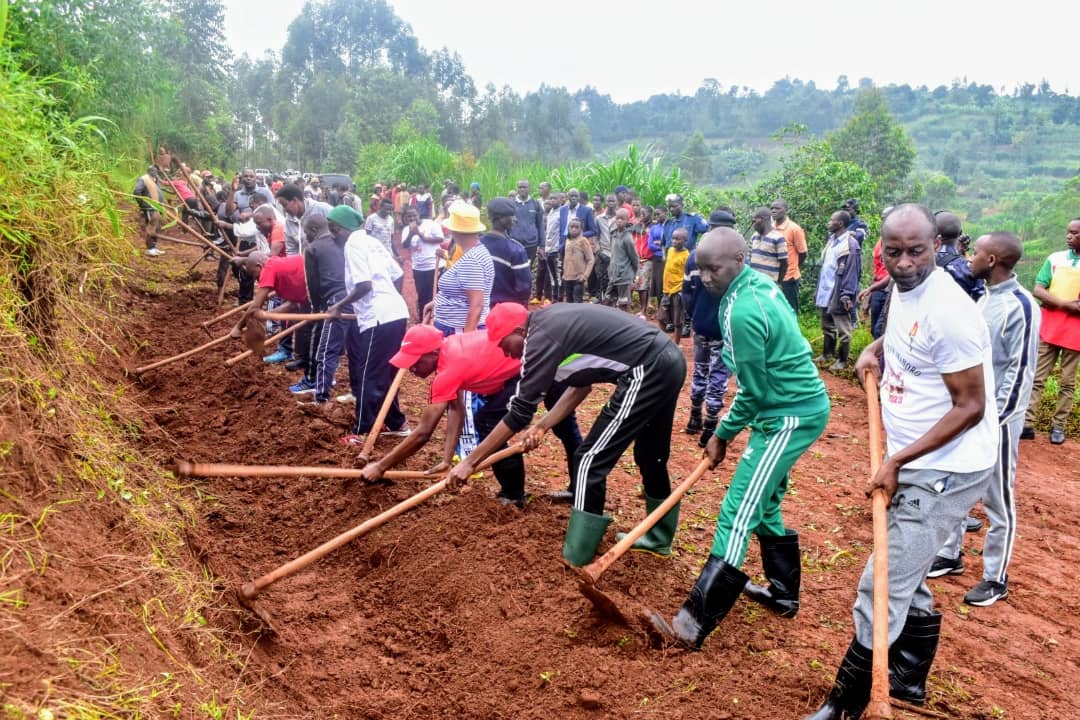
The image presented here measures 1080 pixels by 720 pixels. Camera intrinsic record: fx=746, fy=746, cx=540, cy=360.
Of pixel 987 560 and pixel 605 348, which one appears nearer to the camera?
pixel 605 348

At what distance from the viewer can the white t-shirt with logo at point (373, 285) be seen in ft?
20.2

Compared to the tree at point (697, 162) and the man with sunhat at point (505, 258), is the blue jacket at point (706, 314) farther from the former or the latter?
the tree at point (697, 162)

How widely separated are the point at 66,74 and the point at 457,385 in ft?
20.4

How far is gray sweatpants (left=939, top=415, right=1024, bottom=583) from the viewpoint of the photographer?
4090 mm

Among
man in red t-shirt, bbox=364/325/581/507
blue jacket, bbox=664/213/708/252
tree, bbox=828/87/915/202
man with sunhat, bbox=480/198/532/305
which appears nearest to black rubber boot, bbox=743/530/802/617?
man in red t-shirt, bbox=364/325/581/507

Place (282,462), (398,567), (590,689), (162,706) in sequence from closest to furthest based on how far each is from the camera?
(162,706) < (590,689) < (398,567) < (282,462)

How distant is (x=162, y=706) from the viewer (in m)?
2.42

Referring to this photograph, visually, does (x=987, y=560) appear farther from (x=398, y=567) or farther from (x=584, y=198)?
(x=584, y=198)

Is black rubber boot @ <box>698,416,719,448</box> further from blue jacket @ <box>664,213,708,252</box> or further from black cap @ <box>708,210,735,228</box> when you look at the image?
blue jacket @ <box>664,213,708,252</box>

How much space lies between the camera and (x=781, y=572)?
388cm

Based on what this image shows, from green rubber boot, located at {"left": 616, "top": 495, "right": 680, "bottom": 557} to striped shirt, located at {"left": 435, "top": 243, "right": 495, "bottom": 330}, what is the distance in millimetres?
2474

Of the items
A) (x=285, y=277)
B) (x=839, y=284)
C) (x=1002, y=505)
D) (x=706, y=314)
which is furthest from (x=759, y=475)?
(x=839, y=284)

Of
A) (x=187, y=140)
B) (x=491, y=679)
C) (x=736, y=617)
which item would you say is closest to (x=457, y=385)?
(x=491, y=679)

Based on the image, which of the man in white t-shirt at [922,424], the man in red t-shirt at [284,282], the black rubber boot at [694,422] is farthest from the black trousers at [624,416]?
the man in red t-shirt at [284,282]
